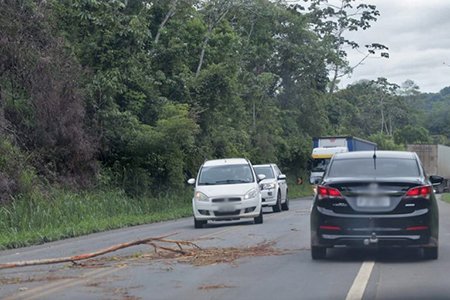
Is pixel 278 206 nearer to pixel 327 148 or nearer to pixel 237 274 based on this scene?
pixel 327 148

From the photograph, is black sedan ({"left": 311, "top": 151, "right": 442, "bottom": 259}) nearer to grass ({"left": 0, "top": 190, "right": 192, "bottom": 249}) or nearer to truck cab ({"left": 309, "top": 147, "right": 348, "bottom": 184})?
grass ({"left": 0, "top": 190, "right": 192, "bottom": 249})

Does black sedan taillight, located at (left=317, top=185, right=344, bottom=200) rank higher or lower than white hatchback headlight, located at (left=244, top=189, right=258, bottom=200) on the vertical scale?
higher

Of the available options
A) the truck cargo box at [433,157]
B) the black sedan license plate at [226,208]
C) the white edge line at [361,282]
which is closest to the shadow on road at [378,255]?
the white edge line at [361,282]

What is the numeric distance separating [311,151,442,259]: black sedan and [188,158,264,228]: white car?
9.01 metres

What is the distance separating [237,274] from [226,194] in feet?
32.2

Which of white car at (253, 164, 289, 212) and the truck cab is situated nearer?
white car at (253, 164, 289, 212)

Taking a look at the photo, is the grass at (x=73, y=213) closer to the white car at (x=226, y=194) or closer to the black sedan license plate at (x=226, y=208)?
the white car at (x=226, y=194)

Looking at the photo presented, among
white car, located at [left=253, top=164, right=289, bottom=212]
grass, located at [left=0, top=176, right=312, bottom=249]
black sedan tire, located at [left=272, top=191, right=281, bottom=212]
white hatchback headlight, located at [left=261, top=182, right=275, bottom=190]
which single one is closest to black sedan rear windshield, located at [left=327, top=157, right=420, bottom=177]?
grass, located at [left=0, top=176, right=312, bottom=249]

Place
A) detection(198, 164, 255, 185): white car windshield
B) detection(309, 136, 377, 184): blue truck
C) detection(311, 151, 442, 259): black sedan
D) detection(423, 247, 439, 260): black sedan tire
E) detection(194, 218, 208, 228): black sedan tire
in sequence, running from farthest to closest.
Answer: detection(309, 136, 377, 184): blue truck < detection(198, 164, 255, 185): white car windshield < detection(194, 218, 208, 228): black sedan tire < detection(423, 247, 439, 260): black sedan tire < detection(311, 151, 442, 259): black sedan

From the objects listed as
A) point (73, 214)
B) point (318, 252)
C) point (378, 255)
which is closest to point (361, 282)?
point (318, 252)

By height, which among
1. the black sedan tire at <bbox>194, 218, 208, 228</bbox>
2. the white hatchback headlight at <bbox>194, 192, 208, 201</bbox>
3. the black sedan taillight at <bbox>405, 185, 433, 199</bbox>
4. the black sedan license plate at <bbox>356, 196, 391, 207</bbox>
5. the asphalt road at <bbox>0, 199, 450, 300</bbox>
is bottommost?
the black sedan tire at <bbox>194, 218, 208, 228</bbox>

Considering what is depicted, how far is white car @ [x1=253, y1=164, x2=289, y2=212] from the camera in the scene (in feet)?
98.9

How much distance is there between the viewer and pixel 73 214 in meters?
26.0

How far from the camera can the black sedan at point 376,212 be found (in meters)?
12.8
